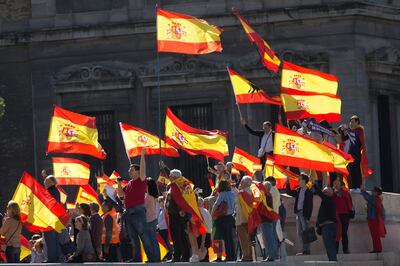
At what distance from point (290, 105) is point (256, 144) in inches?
468

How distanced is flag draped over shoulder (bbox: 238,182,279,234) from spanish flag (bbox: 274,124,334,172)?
1.98 metres

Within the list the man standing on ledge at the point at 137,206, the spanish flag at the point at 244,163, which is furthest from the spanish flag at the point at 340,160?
the spanish flag at the point at 244,163

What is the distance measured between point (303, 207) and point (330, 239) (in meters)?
1.06

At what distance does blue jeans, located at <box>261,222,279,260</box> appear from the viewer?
122 feet

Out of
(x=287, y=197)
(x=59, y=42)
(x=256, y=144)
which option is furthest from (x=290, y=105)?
(x=59, y=42)

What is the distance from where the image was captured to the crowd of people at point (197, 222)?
122 feet

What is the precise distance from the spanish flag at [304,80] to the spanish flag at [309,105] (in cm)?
11

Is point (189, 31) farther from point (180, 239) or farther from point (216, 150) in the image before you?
point (180, 239)

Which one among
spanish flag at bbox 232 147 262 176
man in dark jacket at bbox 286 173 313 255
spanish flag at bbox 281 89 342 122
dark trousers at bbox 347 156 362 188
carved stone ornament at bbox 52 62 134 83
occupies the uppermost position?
carved stone ornament at bbox 52 62 134 83

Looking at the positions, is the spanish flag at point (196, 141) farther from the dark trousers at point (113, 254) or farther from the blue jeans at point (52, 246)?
the blue jeans at point (52, 246)

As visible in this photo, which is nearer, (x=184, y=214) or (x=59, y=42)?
(x=184, y=214)

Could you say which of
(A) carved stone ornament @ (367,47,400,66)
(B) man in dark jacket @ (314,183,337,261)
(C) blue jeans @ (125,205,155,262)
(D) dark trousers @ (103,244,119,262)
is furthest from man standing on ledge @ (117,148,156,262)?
(A) carved stone ornament @ (367,47,400,66)

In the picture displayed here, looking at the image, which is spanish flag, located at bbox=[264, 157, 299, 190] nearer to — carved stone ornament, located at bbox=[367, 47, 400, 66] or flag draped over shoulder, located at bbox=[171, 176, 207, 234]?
flag draped over shoulder, located at bbox=[171, 176, 207, 234]

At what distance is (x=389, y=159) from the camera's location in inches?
2120
